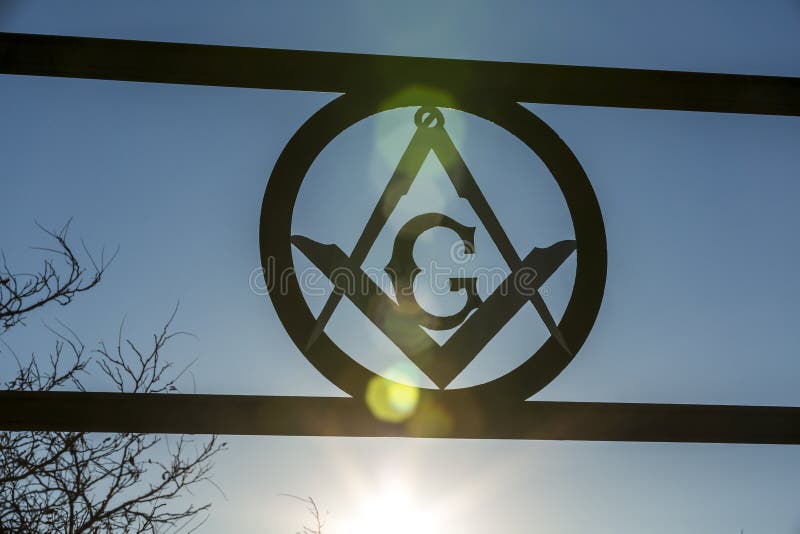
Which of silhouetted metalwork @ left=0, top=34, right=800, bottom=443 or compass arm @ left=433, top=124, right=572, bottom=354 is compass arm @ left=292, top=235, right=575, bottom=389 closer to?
silhouetted metalwork @ left=0, top=34, right=800, bottom=443

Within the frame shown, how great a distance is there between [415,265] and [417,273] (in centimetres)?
3

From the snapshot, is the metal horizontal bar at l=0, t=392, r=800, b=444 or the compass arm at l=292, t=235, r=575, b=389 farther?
the compass arm at l=292, t=235, r=575, b=389

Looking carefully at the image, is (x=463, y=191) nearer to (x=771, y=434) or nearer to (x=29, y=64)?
(x=771, y=434)

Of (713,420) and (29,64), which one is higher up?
(29,64)

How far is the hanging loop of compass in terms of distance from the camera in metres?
2.19

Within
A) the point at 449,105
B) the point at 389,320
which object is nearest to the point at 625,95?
the point at 449,105

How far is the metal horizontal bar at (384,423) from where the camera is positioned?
2.04 meters

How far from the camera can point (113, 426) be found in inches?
81.4

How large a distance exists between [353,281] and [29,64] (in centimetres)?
125

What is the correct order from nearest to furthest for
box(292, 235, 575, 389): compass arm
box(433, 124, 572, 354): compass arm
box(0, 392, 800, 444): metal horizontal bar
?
box(0, 392, 800, 444): metal horizontal bar < box(292, 235, 575, 389): compass arm < box(433, 124, 572, 354): compass arm

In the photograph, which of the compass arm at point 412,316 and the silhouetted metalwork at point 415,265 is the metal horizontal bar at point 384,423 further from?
the compass arm at point 412,316

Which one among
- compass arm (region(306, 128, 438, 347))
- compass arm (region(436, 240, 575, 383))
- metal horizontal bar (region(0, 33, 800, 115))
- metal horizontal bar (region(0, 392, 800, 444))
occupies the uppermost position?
metal horizontal bar (region(0, 33, 800, 115))

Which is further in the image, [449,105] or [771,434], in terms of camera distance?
[449,105]

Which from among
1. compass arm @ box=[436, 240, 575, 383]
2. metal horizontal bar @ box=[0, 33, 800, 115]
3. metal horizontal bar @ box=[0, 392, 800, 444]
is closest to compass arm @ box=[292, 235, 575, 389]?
compass arm @ box=[436, 240, 575, 383]
